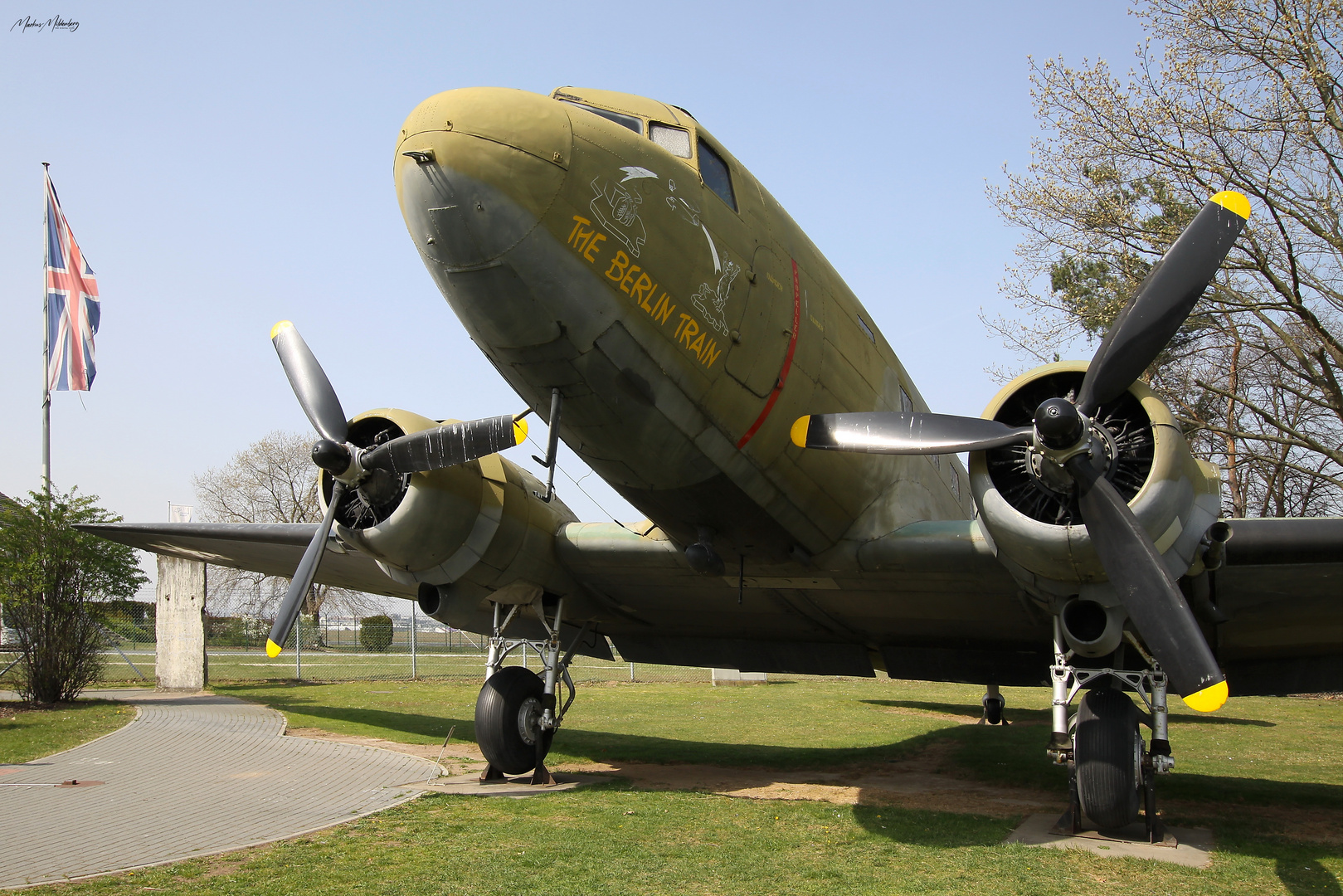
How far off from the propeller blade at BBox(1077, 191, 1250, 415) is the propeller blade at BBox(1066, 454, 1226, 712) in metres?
0.70

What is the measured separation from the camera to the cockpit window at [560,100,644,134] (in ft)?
21.7

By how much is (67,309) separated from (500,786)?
18.4 meters

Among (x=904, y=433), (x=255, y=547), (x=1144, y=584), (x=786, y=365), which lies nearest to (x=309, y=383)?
(x=255, y=547)

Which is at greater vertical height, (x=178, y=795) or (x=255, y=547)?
(x=255, y=547)

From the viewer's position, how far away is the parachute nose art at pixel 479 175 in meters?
5.52

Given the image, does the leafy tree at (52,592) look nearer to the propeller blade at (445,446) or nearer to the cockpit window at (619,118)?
the propeller blade at (445,446)

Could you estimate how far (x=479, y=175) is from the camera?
5.53 metres

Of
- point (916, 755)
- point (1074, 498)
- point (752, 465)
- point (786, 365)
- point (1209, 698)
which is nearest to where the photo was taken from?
point (1209, 698)

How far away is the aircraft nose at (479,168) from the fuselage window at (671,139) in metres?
1.08

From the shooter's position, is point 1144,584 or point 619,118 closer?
point 1144,584

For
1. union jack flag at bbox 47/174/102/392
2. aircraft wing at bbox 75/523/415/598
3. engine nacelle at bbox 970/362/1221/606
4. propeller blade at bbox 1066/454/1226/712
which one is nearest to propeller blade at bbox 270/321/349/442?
aircraft wing at bbox 75/523/415/598

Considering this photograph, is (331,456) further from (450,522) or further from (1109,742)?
(1109,742)

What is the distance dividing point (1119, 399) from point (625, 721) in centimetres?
1140

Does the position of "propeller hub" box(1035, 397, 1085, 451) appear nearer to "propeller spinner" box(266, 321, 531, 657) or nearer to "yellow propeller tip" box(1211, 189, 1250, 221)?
"yellow propeller tip" box(1211, 189, 1250, 221)
